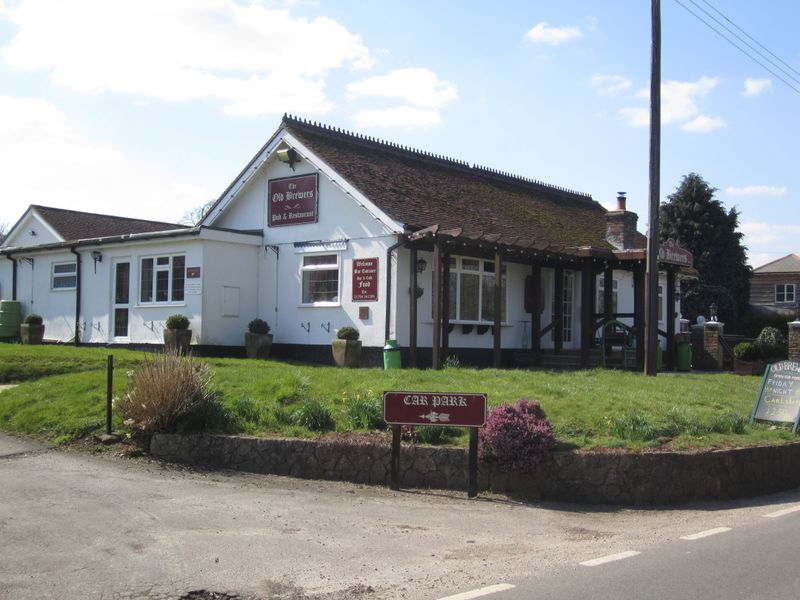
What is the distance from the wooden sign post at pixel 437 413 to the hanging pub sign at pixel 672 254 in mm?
13064

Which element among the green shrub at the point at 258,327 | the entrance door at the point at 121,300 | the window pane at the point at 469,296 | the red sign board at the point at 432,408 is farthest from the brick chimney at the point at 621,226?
the red sign board at the point at 432,408

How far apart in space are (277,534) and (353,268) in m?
13.4

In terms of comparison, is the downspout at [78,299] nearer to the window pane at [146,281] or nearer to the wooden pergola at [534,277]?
the window pane at [146,281]

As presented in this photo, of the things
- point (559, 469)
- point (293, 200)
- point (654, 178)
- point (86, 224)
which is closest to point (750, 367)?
point (654, 178)

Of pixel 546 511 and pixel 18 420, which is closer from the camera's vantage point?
pixel 546 511

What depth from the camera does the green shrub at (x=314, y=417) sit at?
37.9ft

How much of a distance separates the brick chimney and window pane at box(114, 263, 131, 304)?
15.1 meters

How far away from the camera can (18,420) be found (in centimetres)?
1341

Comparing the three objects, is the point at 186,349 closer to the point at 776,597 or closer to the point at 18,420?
the point at 18,420

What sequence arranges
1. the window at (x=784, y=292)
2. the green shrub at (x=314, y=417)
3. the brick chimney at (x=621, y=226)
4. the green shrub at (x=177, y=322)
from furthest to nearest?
the window at (x=784, y=292)
the brick chimney at (x=621, y=226)
the green shrub at (x=177, y=322)
the green shrub at (x=314, y=417)

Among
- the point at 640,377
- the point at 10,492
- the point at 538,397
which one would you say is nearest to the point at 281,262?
the point at 640,377

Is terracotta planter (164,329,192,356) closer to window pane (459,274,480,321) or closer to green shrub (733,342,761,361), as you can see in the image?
window pane (459,274,480,321)

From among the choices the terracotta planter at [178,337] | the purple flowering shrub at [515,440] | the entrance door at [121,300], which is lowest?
the purple flowering shrub at [515,440]

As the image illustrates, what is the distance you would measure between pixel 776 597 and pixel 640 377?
10.4 m
